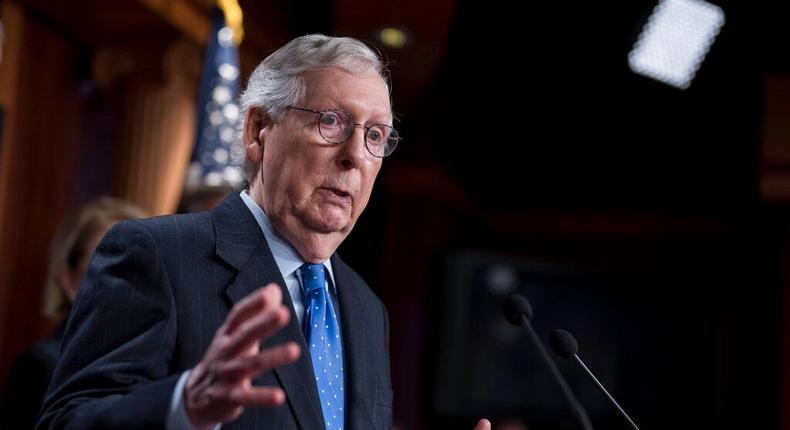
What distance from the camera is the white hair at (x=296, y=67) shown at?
5.46 ft

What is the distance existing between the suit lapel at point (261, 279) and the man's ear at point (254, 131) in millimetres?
91

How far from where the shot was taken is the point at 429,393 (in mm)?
6527

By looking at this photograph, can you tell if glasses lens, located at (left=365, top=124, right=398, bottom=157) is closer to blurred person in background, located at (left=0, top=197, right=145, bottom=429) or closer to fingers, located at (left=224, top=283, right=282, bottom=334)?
fingers, located at (left=224, top=283, right=282, bottom=334)

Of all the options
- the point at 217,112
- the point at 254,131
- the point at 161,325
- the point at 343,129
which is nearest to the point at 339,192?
the point at 343,129

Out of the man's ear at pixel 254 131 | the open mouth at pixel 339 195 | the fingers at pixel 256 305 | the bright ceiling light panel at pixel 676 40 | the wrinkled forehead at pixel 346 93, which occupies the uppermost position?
the bright ceiling light panel at pixel 676 40

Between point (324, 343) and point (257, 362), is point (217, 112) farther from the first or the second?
point (257, 362)

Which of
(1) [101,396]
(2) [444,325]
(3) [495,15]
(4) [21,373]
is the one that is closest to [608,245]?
(2) [444,325]

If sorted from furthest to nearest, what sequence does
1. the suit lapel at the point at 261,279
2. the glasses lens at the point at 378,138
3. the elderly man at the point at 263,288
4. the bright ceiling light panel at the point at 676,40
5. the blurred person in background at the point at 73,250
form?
the bright ceiling light panel at the point at 676,40
the blurred person in background at the point at 73,250
the glasses lens at the point at 378,138
the suit lapel at the point at 261,279
the elderly man at the point at 263,288

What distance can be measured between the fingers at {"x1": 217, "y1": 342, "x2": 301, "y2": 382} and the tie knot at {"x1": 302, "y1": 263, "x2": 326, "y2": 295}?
0.52 metres

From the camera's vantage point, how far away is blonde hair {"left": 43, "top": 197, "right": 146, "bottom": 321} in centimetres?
266

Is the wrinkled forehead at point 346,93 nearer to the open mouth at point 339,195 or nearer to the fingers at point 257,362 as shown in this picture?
the open mouth at point 339,195

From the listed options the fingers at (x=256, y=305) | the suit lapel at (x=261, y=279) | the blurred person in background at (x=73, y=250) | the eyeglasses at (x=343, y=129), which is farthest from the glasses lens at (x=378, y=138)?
the blurred person in background at (x=73, y=250)

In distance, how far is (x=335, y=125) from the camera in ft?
5.34

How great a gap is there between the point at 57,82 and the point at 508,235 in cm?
446
